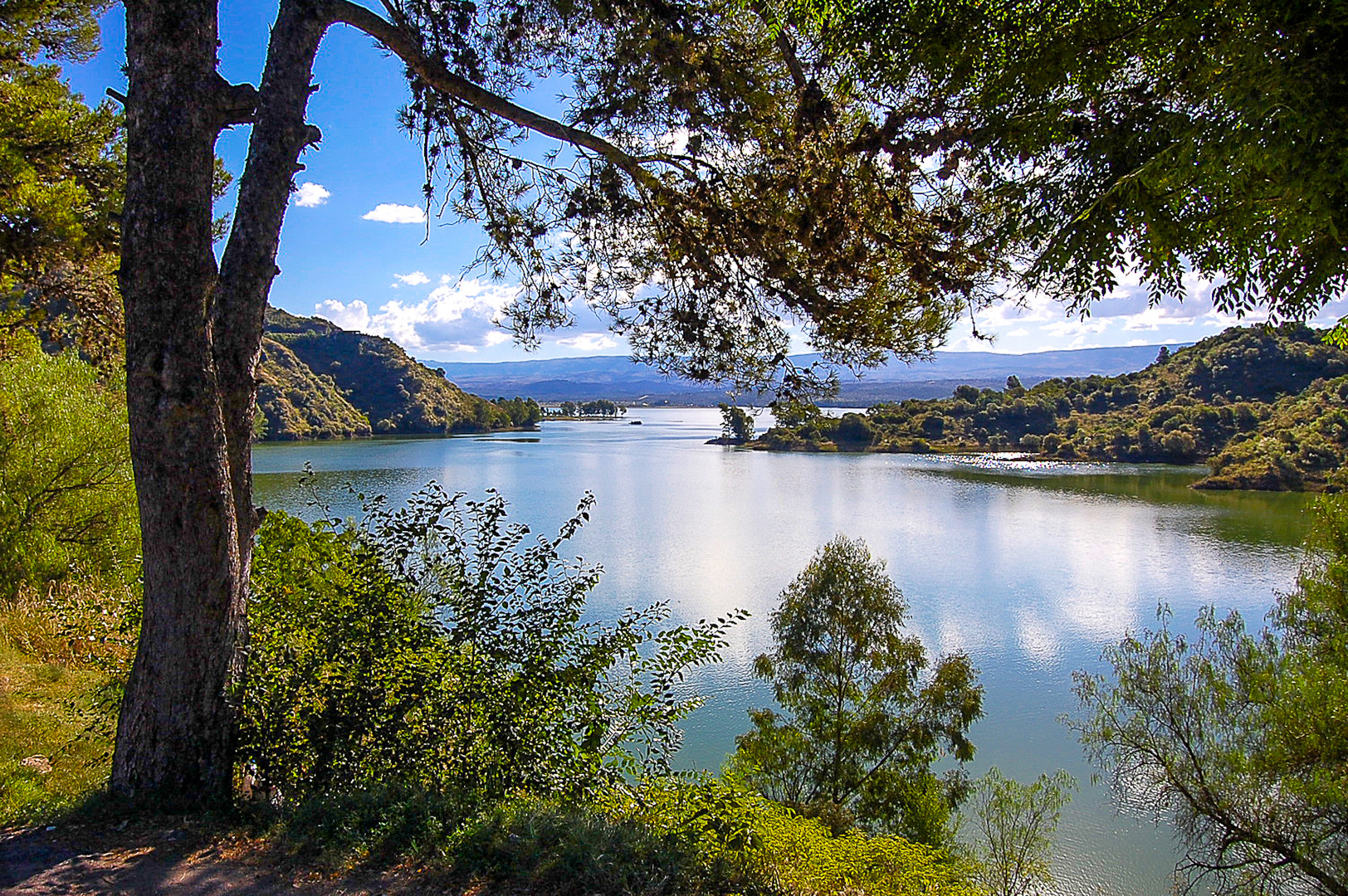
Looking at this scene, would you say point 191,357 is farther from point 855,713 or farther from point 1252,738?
point 1252,738

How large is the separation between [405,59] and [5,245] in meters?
4.31

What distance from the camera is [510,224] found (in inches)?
179

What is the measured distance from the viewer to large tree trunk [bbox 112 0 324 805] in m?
3.03

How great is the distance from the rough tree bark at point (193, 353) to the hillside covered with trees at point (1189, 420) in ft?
122

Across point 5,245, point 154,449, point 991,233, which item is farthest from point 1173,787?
point 5,245

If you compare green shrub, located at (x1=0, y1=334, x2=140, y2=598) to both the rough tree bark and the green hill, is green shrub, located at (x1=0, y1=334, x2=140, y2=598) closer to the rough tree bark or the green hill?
the rough tree bark

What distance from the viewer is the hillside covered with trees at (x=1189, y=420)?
4044 centimetres

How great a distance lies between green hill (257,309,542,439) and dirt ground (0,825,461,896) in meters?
54.7

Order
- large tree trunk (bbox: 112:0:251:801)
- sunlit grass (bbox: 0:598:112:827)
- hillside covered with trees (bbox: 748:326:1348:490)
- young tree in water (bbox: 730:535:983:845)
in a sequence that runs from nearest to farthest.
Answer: large tree trunk (bbox: 112:0:251:801), sunlit grass (bbox: 0:598:112:827), young tree in water (bbox: 730:535:983:845), hillside covered with trees (bbox: 748:326:1348:490)

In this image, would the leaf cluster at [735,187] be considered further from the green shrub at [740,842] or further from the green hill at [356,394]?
the green hill at [356,394]

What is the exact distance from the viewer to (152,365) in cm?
302

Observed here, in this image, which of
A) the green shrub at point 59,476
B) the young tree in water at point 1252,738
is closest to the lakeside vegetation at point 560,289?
the green shrub at point 59,476

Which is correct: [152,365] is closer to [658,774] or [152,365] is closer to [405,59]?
[405,59]

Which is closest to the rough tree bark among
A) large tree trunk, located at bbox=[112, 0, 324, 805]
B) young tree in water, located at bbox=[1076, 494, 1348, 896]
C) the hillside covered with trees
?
large tree trunk, located at bbox=[112, 0, 324, 805]
